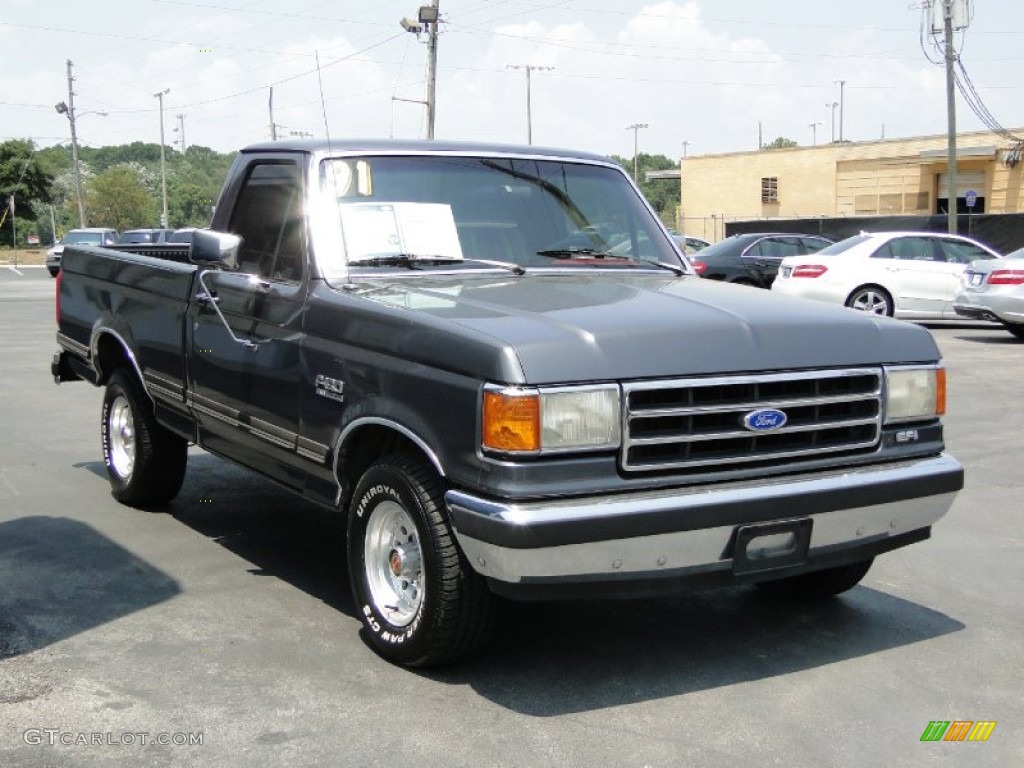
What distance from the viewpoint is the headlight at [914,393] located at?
4.61m

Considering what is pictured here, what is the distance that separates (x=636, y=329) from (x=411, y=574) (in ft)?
4.06

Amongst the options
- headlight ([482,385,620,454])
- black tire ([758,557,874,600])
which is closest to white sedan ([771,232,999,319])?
black tire ([758,557,874,600])

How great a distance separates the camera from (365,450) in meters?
4.78

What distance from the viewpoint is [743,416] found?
13.8 ft

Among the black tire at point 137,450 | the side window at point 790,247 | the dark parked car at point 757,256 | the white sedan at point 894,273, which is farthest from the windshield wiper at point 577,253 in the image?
the side window at point 790,247

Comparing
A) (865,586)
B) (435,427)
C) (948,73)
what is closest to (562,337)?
(435,427)

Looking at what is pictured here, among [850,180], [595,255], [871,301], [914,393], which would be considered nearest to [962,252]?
[871,301]

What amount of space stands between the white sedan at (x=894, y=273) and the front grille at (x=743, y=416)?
14.1 m

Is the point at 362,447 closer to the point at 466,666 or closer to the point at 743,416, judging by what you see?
the point at 466,666

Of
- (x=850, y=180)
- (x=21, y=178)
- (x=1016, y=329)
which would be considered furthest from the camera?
(x=21, y=178)

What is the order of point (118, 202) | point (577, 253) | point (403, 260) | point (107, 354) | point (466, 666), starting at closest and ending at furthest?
point (466, 666), point (403, 260), point (577, 253), point (107, 354), point (118, 202)

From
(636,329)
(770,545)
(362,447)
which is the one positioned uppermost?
(636,329)

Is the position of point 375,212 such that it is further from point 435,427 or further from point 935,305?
point 935,305

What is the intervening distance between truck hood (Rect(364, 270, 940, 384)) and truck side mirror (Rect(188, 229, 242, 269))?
744mm
